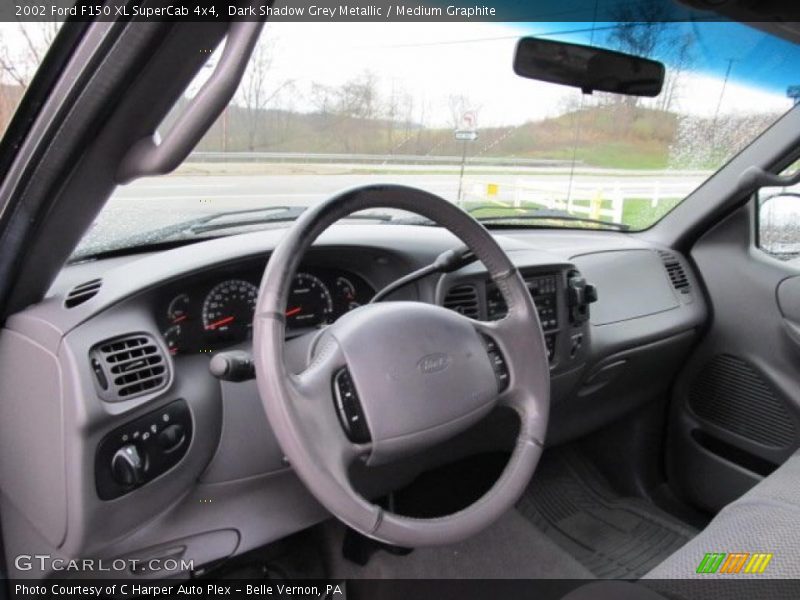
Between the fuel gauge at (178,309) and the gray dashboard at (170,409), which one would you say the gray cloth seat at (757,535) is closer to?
the gray dashboard at (170,409)

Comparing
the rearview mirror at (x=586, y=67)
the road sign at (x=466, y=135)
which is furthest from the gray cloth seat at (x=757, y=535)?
the road sign at (x=466, y=135)

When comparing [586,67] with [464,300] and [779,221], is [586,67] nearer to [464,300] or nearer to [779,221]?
[464,300]

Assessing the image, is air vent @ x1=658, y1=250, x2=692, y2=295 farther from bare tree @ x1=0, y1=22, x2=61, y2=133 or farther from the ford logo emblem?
bare tree @ x1=0, y1=22, x2=61, y2=133

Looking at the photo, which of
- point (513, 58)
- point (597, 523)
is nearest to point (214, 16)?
point (513, 58)

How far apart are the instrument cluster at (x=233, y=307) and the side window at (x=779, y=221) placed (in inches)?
83.1

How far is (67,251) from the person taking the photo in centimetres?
145

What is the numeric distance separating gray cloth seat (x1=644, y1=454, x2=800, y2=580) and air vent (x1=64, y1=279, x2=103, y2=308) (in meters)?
1.42

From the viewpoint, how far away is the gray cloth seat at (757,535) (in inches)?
48.2

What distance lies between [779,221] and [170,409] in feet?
9.34

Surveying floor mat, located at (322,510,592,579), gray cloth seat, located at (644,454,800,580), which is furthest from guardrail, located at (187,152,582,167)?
gray cloth seat, located at (644,454,800,580)

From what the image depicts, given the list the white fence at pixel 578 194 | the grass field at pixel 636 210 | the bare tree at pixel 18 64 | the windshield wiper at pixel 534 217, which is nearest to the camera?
the bare tree at pixel 18 64

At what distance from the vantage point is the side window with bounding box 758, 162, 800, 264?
289 centimetres

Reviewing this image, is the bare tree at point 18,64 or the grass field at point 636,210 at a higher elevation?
the bare tree at point 18,64

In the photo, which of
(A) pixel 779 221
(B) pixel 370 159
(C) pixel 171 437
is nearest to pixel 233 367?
(C) pixel 171 437
